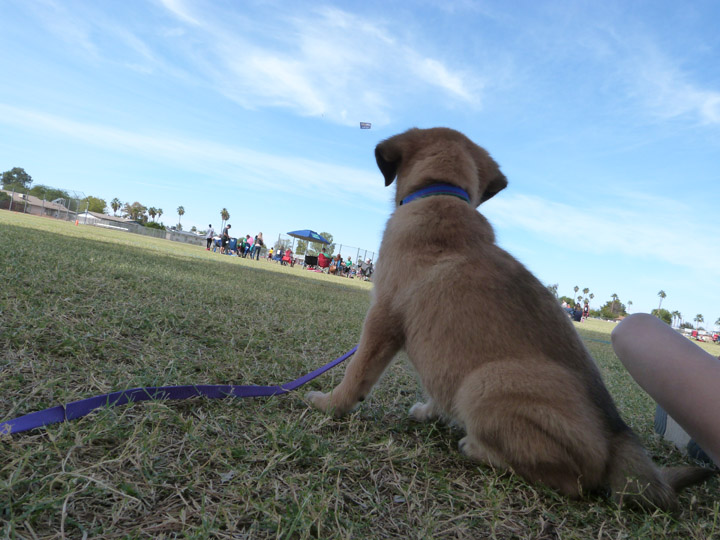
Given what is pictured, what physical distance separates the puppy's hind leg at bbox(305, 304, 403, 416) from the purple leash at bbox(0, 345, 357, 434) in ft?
1.13

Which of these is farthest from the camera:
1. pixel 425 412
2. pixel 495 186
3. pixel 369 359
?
pixel 495 186

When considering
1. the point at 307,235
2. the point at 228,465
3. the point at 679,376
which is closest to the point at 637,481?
the point at 679,376

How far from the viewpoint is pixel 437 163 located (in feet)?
8.55

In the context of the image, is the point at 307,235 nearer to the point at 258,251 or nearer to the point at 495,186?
the point at 258,251

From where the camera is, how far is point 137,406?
6.32 feet

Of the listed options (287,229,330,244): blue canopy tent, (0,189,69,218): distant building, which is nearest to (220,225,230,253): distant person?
(287,229,330,244): blue canopy tent

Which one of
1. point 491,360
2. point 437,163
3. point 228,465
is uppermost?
point 437,163

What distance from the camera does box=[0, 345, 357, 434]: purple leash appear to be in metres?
1.58

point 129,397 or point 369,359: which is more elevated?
point 369,359

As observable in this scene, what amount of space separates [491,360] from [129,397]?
156 cm

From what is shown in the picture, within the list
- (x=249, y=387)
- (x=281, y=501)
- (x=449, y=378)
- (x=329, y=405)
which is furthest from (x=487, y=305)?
(x=249, y=387)

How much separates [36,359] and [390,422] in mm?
1851

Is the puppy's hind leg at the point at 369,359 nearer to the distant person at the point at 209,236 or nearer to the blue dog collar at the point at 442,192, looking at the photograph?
the blue dog collar at the point at 442,192

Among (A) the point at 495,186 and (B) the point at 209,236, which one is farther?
(B) the point at 209,236
